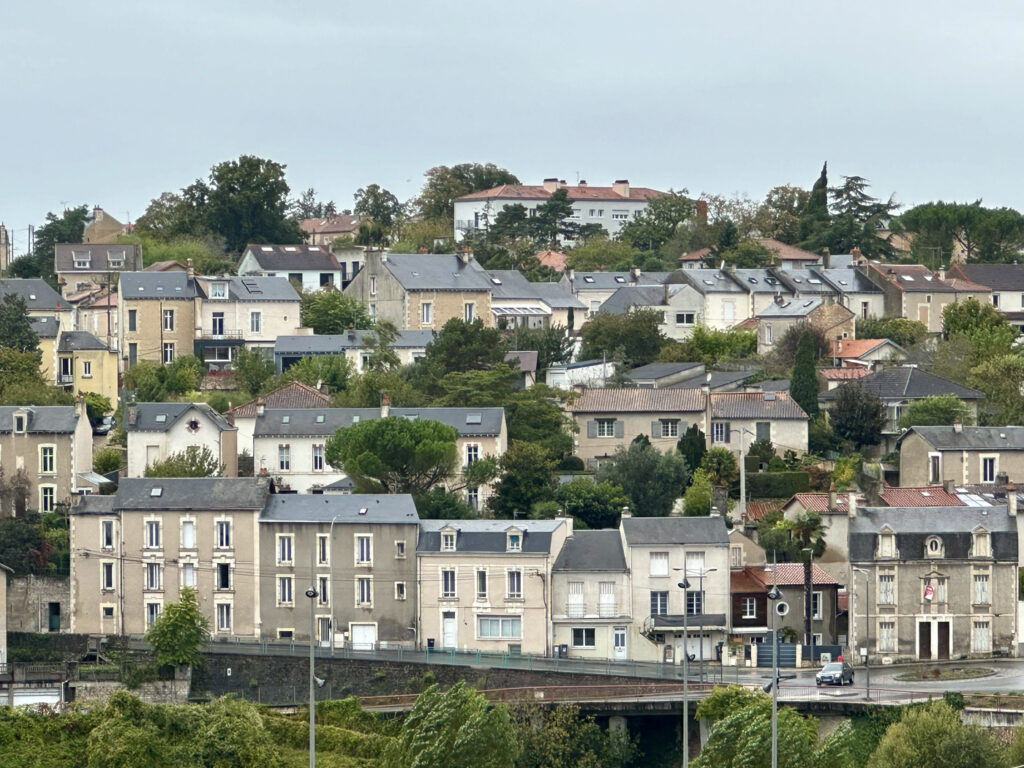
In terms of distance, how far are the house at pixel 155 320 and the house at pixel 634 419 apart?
2011cm

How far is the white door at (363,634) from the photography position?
73.8 m

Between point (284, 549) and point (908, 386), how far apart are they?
91.9 feet

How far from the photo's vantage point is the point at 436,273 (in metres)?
107

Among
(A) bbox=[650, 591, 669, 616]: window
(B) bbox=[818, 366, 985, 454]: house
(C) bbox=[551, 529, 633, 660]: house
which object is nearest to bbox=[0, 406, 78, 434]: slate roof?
(C) bbox=[551, 529, 633, 660]: house

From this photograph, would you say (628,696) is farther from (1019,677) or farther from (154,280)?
(154,280)

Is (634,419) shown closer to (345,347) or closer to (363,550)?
(345,347)

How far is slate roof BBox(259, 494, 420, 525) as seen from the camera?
245 ft

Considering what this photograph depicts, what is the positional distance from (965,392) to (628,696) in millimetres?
29239

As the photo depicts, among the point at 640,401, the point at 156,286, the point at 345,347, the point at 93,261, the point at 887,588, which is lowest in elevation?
the point at 887,588

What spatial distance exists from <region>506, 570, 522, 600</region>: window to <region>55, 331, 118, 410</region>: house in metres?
27.4

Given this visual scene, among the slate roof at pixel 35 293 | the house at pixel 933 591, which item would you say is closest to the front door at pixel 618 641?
the house at pixel 933 591

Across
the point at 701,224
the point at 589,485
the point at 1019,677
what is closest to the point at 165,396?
the point at 589,485

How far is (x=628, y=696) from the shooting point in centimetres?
6656

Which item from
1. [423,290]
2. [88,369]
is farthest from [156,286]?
[423,290]
